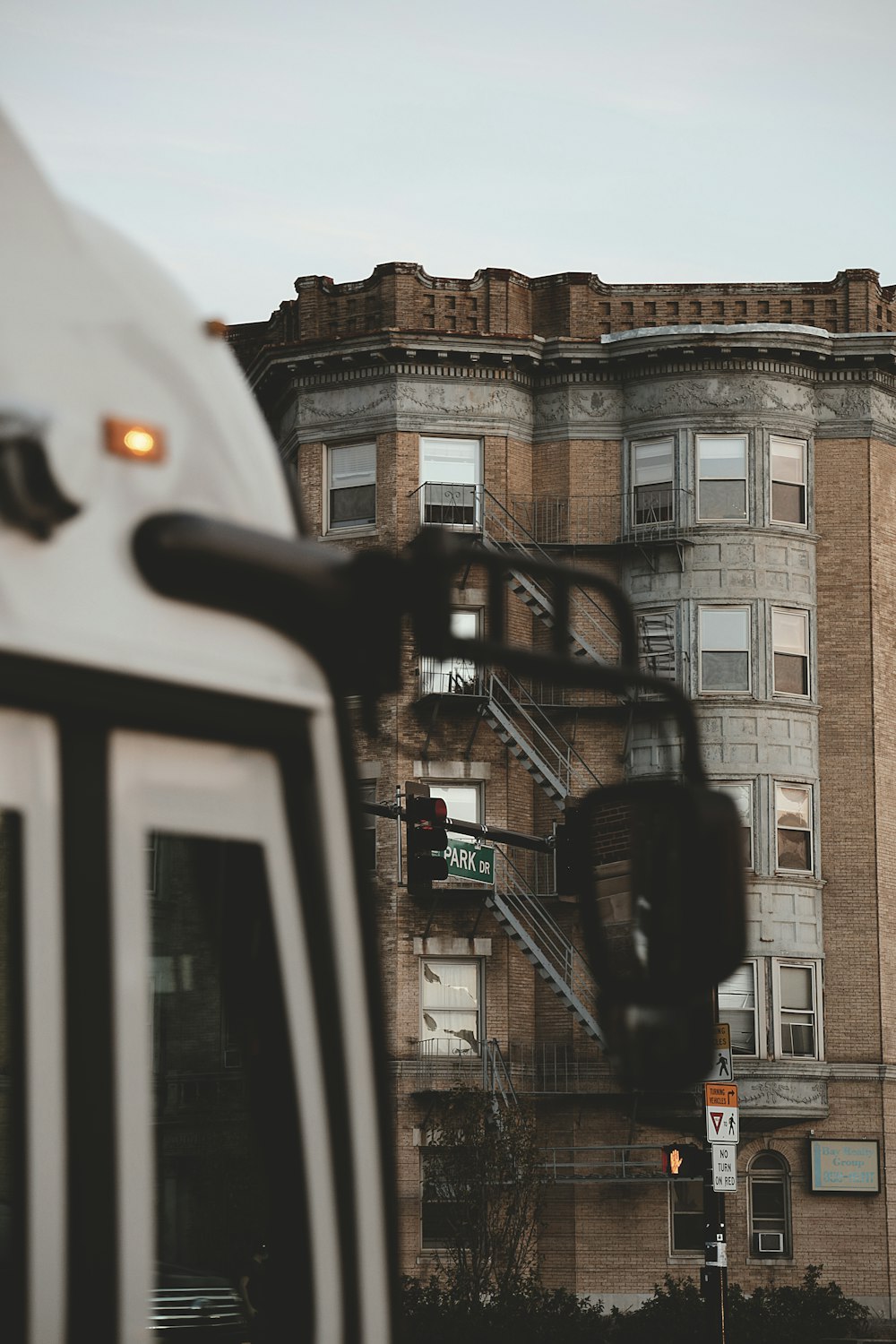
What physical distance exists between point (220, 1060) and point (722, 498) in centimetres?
3425

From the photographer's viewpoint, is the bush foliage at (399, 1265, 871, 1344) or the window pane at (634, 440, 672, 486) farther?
the window pane at (634, 440, 672, 486)

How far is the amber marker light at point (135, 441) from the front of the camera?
3.01 m

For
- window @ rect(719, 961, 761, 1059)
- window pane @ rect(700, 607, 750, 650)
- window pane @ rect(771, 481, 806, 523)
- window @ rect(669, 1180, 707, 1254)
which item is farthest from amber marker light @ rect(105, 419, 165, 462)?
window pane @ rect(771, 481, 806, 523)

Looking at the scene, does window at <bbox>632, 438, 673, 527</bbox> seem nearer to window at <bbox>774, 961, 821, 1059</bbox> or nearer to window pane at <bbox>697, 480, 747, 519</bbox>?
window pane at <bbox>697, 480, 747, 519</bbox>

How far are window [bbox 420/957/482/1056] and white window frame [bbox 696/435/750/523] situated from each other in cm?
985

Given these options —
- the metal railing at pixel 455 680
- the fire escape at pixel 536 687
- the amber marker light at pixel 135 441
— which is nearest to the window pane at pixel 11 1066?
the amber marker light at pixel 135 441

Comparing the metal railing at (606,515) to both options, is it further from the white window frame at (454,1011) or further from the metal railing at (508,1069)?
the metal railing at (508,1069)

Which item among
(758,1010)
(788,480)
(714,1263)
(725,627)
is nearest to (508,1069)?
(758,1010)

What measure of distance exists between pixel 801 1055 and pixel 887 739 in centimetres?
632

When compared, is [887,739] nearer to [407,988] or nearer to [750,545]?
[750,545]

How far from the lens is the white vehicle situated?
2.83m

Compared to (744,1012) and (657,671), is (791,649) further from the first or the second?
(744,1012)

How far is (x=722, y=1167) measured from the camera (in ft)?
66.8

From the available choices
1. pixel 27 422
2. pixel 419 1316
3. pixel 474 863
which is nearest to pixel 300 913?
pixel 27 422
